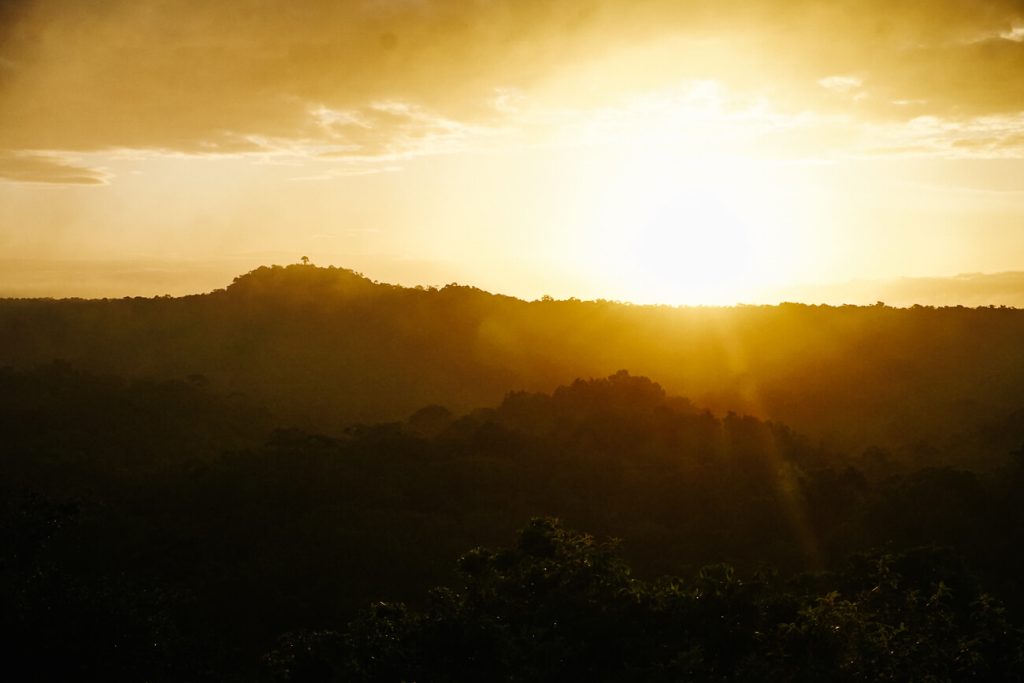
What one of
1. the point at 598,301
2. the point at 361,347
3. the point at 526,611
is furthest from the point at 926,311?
the point at 526,611

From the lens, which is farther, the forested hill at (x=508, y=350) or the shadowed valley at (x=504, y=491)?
the forested hill at (x=508, y=350)

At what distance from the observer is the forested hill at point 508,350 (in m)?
104

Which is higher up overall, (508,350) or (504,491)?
(508,350)

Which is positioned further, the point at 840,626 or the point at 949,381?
the point at 949,381

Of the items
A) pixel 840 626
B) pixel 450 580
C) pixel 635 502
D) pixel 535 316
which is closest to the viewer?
pixel 840 626

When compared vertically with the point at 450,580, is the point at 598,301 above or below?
above

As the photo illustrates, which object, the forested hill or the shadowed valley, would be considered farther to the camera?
the forested hill

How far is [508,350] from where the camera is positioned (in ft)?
413

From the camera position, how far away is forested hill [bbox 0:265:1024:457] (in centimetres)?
10388

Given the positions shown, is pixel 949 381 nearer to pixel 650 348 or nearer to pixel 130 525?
pixel 650 348

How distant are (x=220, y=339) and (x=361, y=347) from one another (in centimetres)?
1804

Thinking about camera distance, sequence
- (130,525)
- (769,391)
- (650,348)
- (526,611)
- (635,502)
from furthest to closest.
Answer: (650,348)
(769,391)
(635,502)
(130,525)
(526,611)

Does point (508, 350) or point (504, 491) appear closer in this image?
point (504, 491)

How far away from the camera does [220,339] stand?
415 feet
